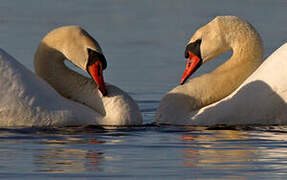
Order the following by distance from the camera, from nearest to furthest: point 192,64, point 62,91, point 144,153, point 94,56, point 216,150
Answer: point 144,153 < point 216,150 < point 94,56 < point 62,91 < point 192,64

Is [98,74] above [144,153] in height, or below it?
above

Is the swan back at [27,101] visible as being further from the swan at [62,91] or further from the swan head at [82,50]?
the swan head at [82,50]

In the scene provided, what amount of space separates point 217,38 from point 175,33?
5069 mm

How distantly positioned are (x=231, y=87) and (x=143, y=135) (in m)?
2.32

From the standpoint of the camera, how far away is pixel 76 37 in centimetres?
1278

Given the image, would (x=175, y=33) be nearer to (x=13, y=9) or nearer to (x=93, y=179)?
(x=13, y=9)

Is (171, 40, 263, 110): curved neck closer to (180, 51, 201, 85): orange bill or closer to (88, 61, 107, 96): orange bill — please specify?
(180, 51, 201, 85): orange bill

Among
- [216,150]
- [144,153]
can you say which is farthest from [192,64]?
[144,153]

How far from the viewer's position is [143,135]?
11.7 m

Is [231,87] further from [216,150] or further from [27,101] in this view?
[216,150]

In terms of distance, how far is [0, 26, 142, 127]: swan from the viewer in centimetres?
1210

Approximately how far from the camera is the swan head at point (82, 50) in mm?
12695

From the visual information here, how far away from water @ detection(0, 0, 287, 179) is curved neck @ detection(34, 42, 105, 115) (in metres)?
0.85

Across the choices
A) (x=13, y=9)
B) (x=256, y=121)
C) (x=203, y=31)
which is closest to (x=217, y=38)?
(x=203, y=31)
